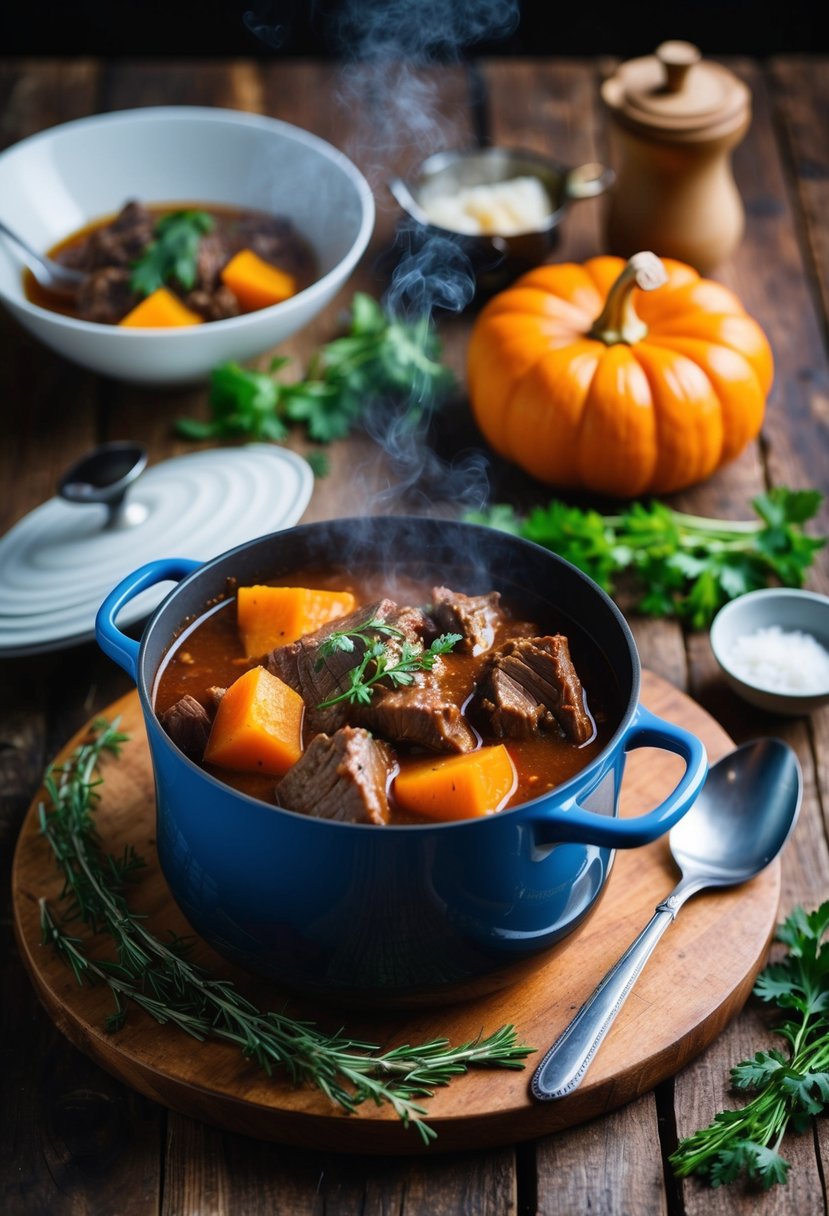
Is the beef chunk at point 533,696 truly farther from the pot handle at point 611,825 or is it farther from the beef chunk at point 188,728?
the beef chunk at point 188,728

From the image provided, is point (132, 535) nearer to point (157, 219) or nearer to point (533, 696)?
point (533, 696)

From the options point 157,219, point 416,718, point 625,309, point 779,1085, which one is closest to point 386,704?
point 416,718

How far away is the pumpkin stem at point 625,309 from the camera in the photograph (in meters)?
3.61

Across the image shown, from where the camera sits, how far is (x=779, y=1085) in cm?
245

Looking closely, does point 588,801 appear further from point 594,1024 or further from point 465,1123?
point 465,1123

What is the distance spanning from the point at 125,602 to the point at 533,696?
84cm

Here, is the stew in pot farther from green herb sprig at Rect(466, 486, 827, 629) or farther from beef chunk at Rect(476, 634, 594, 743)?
green herb sprig at Rect(466, 486, 827, 629)

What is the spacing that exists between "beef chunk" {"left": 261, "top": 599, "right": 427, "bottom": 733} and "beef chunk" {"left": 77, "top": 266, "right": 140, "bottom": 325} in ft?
5.86

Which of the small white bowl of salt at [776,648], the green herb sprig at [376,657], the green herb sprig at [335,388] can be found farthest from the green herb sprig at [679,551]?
the green herb sprig at [376,657]

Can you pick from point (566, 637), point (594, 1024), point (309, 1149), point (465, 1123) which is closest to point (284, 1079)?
point (309, 1149)

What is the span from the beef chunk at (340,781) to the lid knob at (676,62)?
2799 mm

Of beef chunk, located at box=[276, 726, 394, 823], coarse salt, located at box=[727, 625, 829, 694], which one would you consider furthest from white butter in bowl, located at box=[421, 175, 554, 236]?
beef chunk, located at box=[276, 726, 394, 823]

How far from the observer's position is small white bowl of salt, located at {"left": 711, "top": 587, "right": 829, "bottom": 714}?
3295mm

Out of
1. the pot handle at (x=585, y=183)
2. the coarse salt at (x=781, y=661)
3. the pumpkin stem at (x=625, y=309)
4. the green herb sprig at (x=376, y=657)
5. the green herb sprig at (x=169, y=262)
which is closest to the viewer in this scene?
the green herb sprig at (x=376, y=657)
